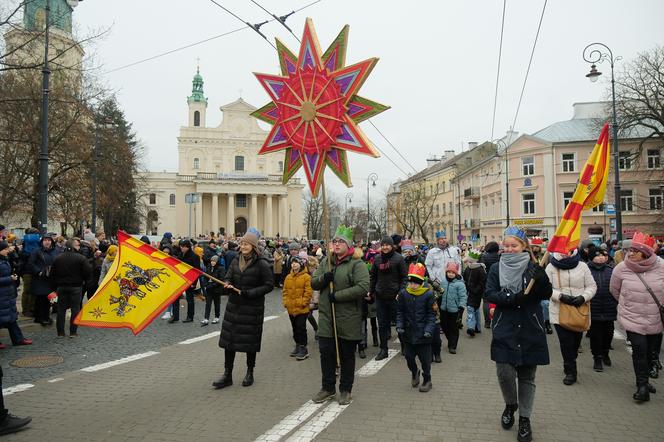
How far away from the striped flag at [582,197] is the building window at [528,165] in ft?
126

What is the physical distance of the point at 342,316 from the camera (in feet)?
18.2

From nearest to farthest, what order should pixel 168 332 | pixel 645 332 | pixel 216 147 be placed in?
pixel 645 332, pixel 168 332, pixel 216 147

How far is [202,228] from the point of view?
71.2m

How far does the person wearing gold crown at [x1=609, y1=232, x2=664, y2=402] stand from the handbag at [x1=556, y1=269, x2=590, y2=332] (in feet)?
1.29

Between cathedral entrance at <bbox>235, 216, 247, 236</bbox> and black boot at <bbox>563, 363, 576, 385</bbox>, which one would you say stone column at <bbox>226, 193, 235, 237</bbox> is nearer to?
cathedral entrance at <bbox>235, 216, 247, 236</bbox>

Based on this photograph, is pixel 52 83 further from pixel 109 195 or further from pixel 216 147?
pixel 216 147

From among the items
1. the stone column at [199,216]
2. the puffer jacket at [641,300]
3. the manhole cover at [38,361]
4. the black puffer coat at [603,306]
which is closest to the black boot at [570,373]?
the puffer jacket at [641,300]

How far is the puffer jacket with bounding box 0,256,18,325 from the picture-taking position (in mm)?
7270

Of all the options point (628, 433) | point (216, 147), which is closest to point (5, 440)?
point (628, 433)

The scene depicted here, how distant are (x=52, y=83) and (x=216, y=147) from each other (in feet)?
187

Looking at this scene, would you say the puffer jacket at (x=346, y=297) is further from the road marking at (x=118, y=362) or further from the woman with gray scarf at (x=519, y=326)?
the road marking at (x=118, y=362)

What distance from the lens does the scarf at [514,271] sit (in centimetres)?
454

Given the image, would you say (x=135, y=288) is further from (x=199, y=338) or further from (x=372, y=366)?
(x=199, y=338)

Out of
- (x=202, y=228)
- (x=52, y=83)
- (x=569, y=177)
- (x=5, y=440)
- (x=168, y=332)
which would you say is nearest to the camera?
(x=5, y=440)
